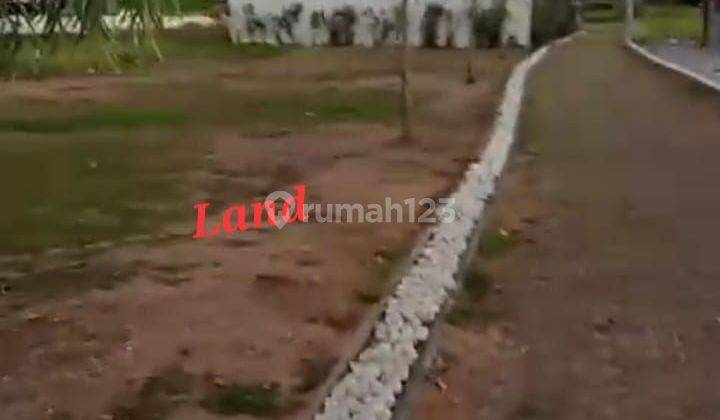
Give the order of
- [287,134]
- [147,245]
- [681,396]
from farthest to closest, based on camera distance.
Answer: [287,134] < [147,245] < [681,396]

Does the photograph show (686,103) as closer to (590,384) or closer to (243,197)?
(243,197)

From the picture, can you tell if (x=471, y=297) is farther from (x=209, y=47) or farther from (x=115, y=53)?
(x=209, y=47)

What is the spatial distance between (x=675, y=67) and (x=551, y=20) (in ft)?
91.5

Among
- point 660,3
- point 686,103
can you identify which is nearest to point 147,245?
point 686,103

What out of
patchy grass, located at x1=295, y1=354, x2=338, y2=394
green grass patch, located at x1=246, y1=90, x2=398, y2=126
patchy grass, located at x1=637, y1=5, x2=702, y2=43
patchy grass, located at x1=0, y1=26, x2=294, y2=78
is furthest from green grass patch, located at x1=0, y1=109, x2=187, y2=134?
patchy grass, located at x1=637, y1=5, x2=702, y2=43

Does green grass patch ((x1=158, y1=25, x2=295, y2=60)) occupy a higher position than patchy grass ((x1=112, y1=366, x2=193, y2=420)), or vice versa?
patchy grass ((x1=112, y1=366, x2=193, y2=420))

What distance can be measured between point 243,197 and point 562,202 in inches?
135

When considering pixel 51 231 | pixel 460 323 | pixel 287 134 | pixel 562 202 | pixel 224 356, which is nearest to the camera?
pixel 224 356

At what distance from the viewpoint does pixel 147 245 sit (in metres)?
12.3

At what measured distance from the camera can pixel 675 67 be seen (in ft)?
121

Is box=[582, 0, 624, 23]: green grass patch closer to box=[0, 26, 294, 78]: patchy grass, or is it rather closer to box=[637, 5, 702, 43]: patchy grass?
box=[637, 5, 702, 43]: patchy grass

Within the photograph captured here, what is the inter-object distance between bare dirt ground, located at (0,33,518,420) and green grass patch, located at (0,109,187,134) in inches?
13.1

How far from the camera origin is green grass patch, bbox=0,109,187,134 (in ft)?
77.5
